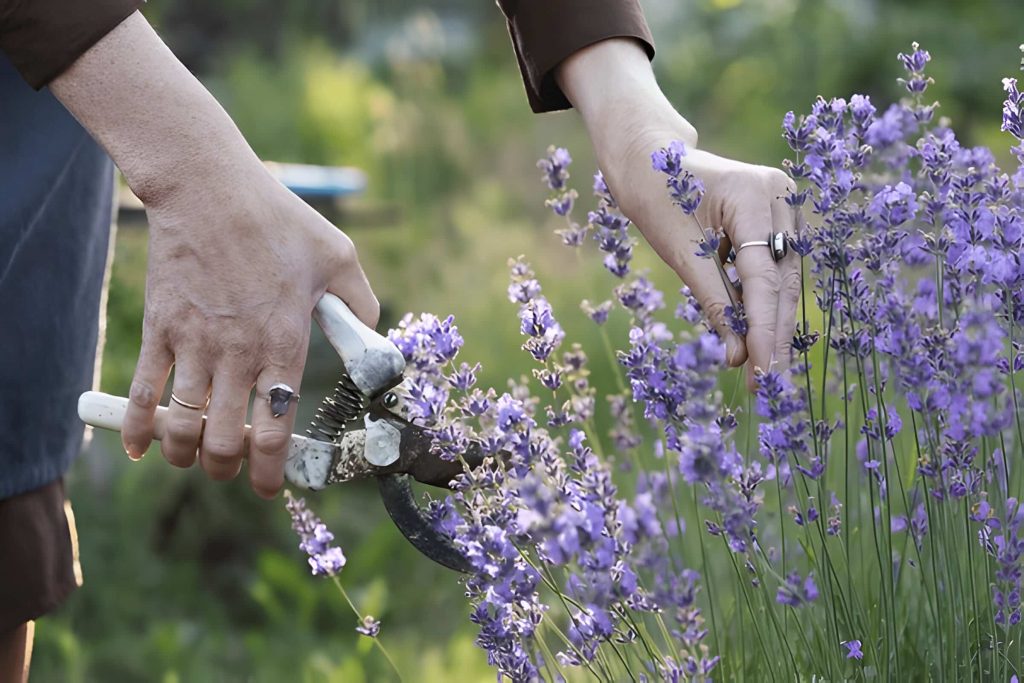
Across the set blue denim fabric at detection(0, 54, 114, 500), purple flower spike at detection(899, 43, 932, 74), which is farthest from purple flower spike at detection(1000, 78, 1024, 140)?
blue denim fabric at detection(0, 54, 114, 500)

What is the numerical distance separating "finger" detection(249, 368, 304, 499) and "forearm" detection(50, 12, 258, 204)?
0.24 meters

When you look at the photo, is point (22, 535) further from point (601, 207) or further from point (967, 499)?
point (967, 499)

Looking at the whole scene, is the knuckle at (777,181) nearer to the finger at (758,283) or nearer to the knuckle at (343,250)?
the finger at (758,283)

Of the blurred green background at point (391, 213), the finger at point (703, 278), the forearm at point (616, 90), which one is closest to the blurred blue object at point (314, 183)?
the blurred green background at point (391, 213)

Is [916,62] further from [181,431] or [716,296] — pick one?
[181,431]

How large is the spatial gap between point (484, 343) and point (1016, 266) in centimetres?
342

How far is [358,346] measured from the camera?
144 centimetres

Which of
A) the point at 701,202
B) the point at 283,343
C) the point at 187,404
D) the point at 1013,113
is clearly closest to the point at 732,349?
the point at 701,202

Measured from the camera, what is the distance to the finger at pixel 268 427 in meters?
1.35

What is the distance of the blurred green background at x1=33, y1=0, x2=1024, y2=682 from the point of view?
3414 millimetres

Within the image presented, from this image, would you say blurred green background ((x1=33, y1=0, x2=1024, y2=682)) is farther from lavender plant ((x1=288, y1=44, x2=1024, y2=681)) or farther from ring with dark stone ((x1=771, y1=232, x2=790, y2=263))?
ring with dark stone ((x1=771, y1=232, x2=790, y2=263))

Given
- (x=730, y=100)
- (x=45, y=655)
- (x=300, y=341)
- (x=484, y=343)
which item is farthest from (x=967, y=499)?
(x=730, y=100)

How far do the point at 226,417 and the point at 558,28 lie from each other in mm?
827

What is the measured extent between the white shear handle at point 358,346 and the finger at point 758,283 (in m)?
0.43
